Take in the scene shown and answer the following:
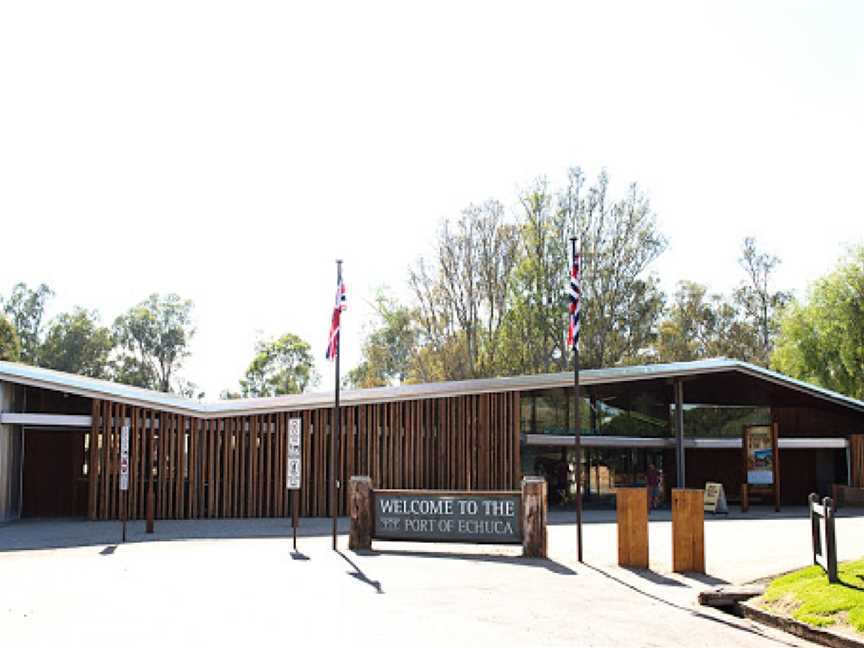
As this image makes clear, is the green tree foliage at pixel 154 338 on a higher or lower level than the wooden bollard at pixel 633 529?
higher

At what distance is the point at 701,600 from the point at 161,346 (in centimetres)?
6408

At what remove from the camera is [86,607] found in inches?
406

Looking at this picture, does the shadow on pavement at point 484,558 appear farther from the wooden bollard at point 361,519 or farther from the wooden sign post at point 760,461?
the wooden sign post at point 760,461

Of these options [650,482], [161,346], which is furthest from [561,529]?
[161,346]

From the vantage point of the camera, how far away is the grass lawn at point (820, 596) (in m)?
9.17

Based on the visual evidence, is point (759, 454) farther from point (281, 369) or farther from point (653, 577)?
point (281, 369)

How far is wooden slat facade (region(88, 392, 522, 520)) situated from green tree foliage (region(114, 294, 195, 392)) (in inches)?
1918

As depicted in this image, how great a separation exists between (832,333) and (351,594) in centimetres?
3387

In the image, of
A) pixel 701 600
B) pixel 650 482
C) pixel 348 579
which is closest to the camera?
pixel 701 600

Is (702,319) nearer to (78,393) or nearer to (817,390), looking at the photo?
(817,390)

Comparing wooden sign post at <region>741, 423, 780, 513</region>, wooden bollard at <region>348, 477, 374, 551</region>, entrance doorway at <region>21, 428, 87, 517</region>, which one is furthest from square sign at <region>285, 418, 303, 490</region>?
wooden sign post at <region>741, 423, 780, 513</region>

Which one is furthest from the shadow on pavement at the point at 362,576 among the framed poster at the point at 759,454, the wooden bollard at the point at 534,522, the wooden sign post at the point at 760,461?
the framed poster at the point at 759,454

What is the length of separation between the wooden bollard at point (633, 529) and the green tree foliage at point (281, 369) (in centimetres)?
5327

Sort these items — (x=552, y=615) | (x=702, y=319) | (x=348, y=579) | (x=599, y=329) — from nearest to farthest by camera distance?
(x=552, y=615) < (x=348, y=579) < (x=599, y=329) < (x=702, y=319)
